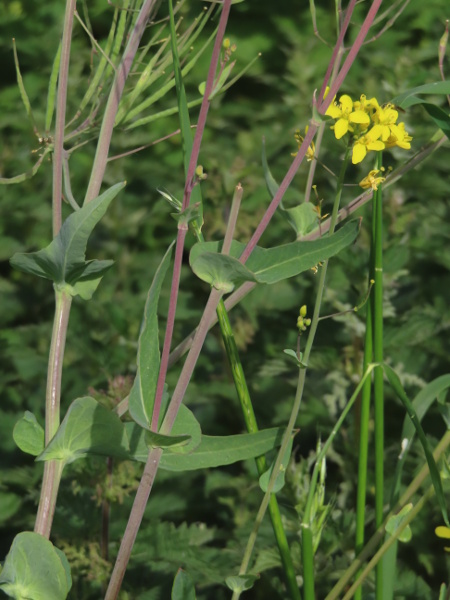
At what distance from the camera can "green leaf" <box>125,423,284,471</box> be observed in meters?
0.78

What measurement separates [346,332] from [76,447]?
0.98 m

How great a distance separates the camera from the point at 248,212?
1.91 m

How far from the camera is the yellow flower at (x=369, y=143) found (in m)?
0.78

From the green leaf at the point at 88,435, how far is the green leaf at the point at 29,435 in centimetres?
3

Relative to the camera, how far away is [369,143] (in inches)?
31.0

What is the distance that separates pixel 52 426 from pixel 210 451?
0.14 meters

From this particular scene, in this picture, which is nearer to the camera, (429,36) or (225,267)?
(225,267)

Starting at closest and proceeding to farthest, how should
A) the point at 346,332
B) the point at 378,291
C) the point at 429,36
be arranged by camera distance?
the point at 378,291, the point at 346,332, the point at 429,36

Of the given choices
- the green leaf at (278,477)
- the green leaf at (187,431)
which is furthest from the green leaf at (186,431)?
the green leaf at (278,477)

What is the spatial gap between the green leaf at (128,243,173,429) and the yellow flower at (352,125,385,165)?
199 millimetres

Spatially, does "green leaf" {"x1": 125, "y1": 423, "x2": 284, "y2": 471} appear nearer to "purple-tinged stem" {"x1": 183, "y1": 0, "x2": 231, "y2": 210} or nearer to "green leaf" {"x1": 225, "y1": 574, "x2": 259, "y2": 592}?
"green leaf" {"x1": 225, "y1": 574, "x2": 259, "y2": 592}

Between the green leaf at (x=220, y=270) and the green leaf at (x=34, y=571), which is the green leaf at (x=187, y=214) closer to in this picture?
the green leaf at (x=220, y=270)

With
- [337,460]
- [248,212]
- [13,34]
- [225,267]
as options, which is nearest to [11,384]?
[248,212]

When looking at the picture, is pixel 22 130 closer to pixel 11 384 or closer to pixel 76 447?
pixel 11 384
